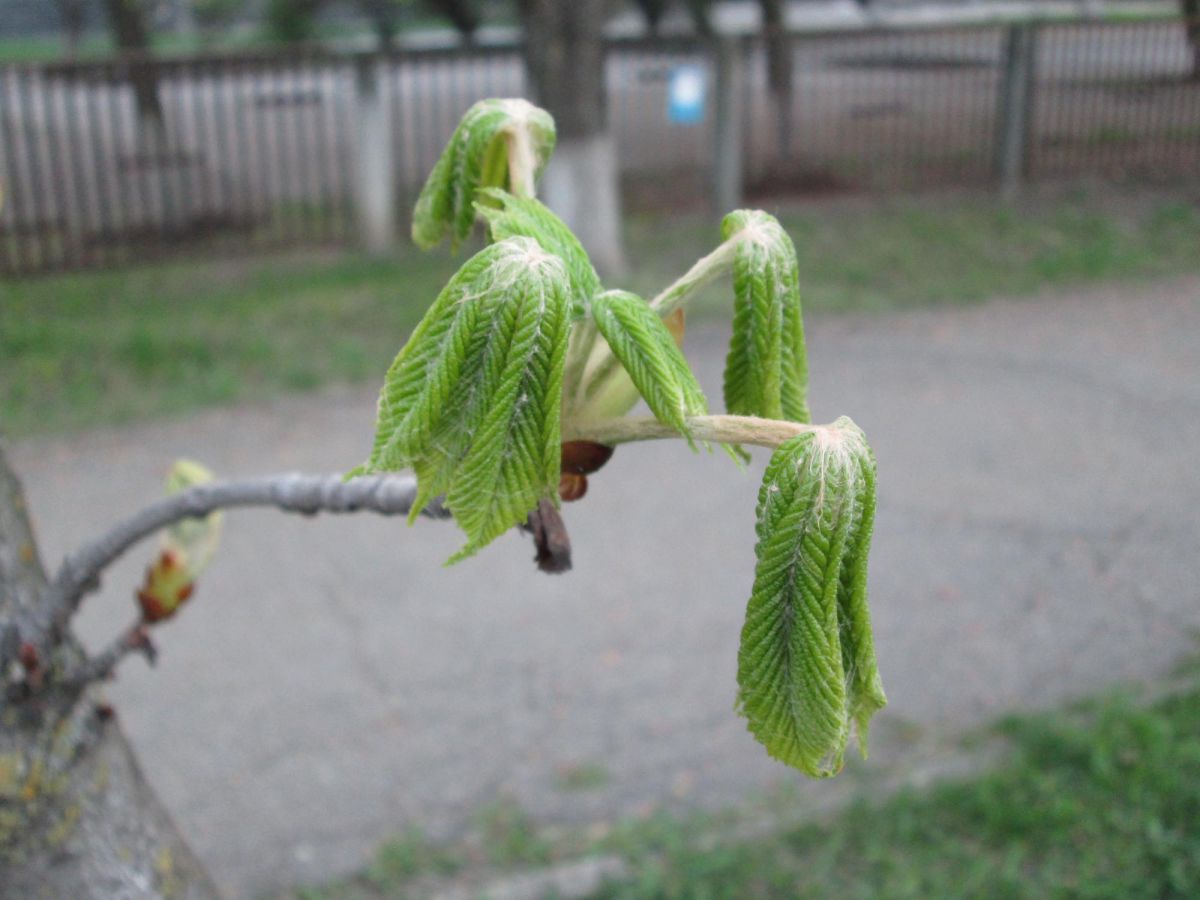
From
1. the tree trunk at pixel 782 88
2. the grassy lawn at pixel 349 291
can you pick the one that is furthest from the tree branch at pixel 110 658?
the tree trunk at pixel 782 88

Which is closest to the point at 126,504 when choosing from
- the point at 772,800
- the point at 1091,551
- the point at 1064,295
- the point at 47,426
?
the point at 47,426

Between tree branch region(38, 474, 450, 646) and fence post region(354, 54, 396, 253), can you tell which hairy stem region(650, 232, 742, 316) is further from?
fence post region(354, 54, 396, 253)

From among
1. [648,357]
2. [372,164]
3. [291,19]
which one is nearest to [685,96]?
[372,164]

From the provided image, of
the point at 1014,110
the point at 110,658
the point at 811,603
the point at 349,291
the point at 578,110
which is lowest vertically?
the point at 349,291

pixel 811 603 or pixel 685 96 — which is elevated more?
pixel 811 603

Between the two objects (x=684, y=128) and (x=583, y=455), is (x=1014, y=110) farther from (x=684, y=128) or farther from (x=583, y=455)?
(x=583, y=455)

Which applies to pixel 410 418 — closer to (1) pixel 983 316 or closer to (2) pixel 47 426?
(2) pixel 47 426

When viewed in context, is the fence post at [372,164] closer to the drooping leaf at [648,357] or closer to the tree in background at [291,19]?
the drooping leaf at [648,357]
